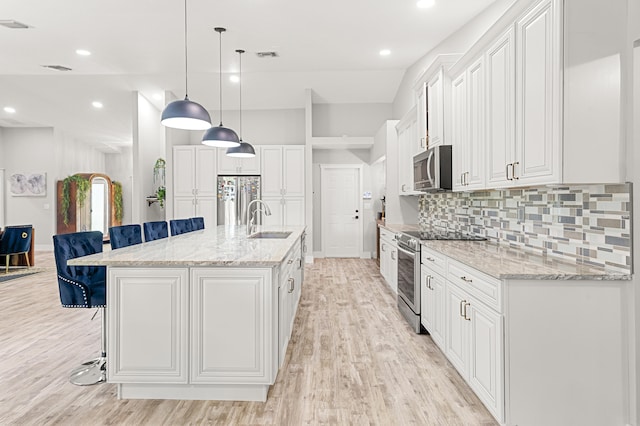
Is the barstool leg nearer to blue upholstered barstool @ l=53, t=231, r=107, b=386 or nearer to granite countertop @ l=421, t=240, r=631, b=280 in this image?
blue upholstered barstool @ l=53, t=231, r=107, b=386

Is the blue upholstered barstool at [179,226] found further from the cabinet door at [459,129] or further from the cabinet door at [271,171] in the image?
the cabinet door at [459,129]

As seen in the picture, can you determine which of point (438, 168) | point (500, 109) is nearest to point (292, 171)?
point (438, 168)

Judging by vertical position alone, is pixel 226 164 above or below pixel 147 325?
above

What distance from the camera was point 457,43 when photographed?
4.41 meters

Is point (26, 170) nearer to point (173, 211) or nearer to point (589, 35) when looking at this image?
point (173, 211)

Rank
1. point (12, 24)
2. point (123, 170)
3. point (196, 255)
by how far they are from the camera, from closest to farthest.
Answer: point (196, 255)
point (12, 24)
point (123, 170)

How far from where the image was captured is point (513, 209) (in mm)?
2904

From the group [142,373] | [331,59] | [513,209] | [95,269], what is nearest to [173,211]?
[331,59]

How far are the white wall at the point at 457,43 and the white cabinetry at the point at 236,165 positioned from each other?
112 inches

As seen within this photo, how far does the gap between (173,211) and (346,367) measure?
544 cm

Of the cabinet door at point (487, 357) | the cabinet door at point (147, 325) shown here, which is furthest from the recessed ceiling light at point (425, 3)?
the cabinet door at point (147, 325)

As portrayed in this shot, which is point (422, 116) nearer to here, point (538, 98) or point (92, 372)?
point (538, 98)

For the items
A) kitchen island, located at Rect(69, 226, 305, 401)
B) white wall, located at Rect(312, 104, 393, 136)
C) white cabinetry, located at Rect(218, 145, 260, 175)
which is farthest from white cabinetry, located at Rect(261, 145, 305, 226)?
kitchen island, located at Rect(69, 226, 305, 401)

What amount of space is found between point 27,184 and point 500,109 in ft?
35.5
